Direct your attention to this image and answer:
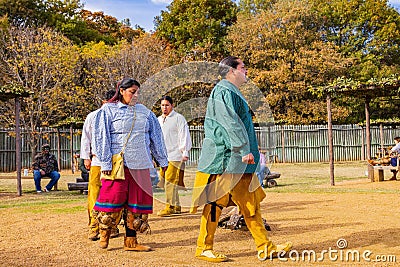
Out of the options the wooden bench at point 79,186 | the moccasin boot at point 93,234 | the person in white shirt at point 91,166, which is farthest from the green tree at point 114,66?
the moccasin boot at point 93,234

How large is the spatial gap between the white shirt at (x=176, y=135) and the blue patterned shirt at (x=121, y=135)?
222 centimetres

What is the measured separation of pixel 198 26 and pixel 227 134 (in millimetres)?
31167

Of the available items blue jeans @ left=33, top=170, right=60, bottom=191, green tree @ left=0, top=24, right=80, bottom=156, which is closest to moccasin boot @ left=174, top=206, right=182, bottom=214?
blue jeans @ left=33, top=170, right=60, bottom=191

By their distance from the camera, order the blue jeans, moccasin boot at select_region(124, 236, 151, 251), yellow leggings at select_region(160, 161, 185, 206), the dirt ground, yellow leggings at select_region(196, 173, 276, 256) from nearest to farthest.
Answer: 1. yellow leggings at select_region(196, 173, 276, 256)
2. the dirt ground
3. moccasin boot at select_region(124, 236, 151, 251)
4. yellow leggings at select_region(160, 161, 185, 206)
5. the blue jeans

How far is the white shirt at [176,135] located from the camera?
8445 mm

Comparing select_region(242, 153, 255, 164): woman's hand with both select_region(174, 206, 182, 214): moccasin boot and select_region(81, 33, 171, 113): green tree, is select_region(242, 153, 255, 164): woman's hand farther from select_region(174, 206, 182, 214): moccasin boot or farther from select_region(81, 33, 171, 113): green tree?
select_region(81, 33, 171, 113): green tree

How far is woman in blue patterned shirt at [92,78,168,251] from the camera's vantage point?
594cm

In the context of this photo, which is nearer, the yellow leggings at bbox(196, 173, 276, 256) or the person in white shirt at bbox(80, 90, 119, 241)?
the yellow leggings at bbox(196, 173, 276, 256)

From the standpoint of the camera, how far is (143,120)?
6.20m

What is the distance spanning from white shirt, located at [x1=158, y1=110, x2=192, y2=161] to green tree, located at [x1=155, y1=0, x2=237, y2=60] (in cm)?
2428

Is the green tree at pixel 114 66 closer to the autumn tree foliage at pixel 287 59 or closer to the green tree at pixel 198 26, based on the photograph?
the green tree at pixel 198 26

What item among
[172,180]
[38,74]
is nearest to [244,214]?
[172,180]

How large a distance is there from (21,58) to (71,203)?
17745 millimetres

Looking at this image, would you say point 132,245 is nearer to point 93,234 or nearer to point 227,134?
point 93,234
